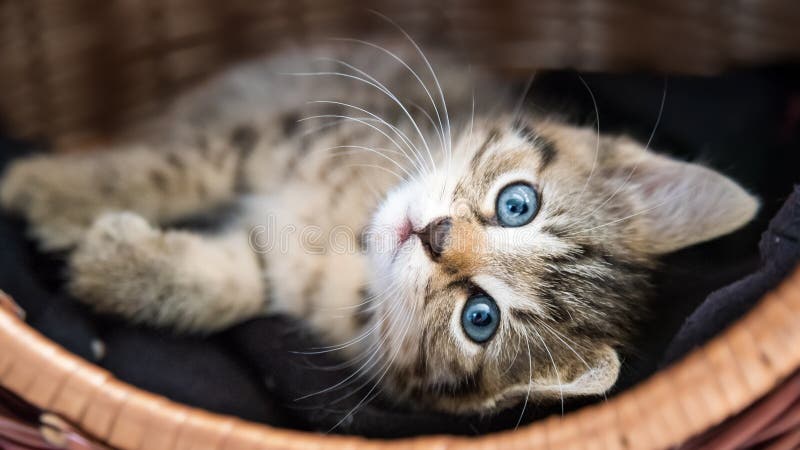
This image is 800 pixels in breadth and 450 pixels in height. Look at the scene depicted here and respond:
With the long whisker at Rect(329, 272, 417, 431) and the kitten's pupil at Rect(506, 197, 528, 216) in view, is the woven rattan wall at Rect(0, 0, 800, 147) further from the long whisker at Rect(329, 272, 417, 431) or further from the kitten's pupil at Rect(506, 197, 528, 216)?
the long whisker at Rect(329, 272, 417, 431)

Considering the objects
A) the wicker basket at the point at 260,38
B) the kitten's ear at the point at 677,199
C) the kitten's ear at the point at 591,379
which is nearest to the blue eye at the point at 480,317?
the kitten's ear at the point at 591,379

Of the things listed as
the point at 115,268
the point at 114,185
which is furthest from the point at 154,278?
the point at 114,185

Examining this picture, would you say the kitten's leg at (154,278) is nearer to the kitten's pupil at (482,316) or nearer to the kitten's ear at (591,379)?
the kitten's pupil at (482,316)

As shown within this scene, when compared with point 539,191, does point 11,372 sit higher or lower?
lower

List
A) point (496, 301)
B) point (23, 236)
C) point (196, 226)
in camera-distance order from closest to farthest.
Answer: point (496, 301)
point (23, 236)
point (196, 226)

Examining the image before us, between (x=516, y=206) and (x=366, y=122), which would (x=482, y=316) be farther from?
(x=366, y=122)

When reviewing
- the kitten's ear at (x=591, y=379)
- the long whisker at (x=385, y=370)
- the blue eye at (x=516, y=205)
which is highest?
the blue eye at (x=516, y=205)

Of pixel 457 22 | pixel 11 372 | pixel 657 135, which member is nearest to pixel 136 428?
pixel 11 372

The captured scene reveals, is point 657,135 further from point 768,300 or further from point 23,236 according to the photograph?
point 23,236
